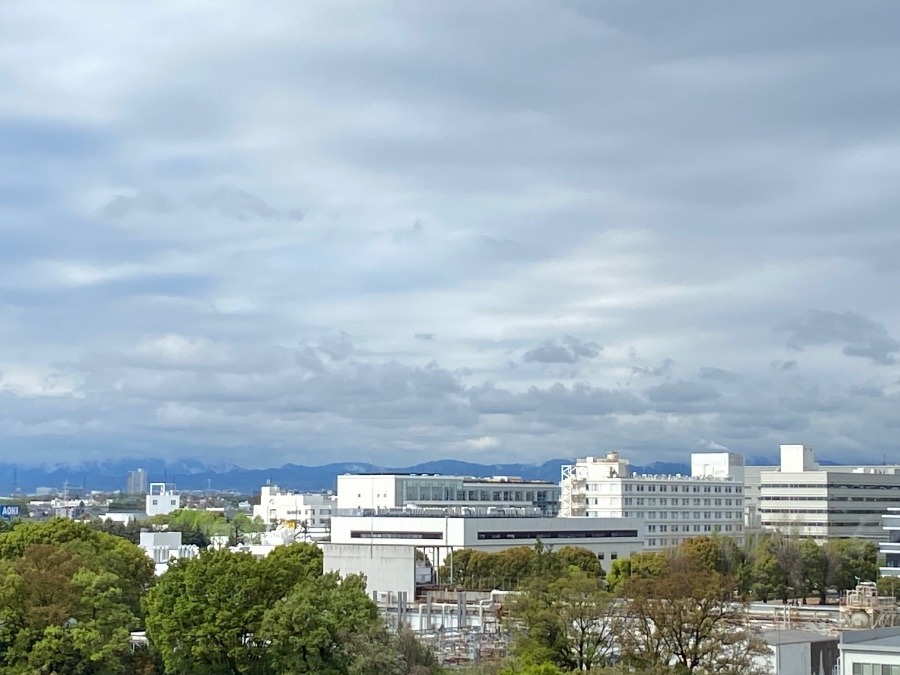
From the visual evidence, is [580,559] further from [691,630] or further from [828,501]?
[691,630]

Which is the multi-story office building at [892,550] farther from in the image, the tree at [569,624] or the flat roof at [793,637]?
the tree at [569,624]

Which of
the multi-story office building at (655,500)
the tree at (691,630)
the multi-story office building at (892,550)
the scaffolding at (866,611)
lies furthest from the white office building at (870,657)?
the multi-story office building at (655,500)

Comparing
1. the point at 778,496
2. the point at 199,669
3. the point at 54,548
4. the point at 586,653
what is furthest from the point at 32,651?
the point at 778,496

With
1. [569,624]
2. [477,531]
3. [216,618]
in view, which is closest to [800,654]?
[569,624]

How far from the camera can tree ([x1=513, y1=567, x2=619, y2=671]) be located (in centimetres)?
4941

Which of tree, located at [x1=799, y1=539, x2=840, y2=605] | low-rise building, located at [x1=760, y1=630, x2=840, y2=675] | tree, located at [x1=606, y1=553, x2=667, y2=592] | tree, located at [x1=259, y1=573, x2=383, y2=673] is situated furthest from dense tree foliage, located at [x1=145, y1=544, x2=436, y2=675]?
tree, located at [x1=799, y1=539, x2=840, y2=605]

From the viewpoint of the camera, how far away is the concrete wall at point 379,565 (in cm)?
8688

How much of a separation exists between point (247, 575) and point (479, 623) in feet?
66.4

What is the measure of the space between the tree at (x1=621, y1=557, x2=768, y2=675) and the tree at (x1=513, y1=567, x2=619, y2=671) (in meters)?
3.11

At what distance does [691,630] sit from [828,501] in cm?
11434

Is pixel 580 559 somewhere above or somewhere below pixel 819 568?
above

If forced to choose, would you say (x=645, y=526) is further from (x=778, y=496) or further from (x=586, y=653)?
(x=586, y=653)

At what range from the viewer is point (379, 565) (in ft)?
287

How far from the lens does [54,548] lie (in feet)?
208
